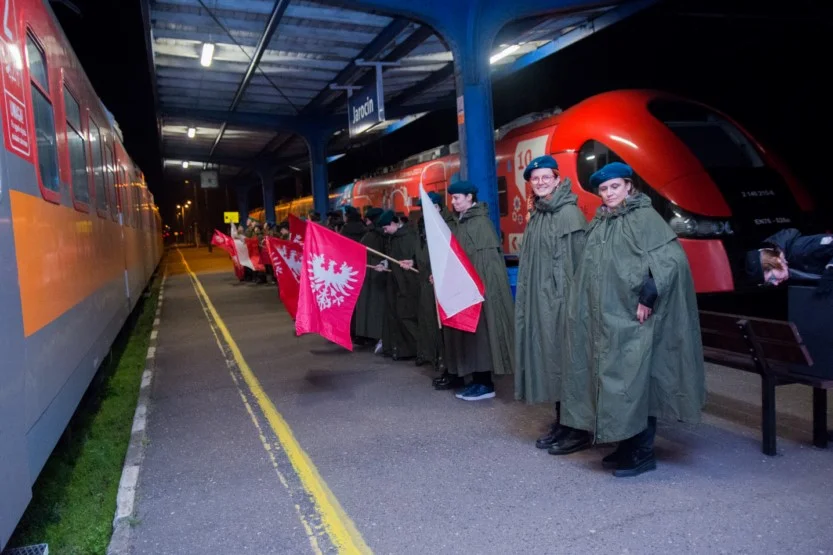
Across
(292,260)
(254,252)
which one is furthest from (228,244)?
(292,260)

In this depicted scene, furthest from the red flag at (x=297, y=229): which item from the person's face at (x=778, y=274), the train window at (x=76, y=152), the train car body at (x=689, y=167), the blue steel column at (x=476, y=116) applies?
the person's face at (x=778, y=274)

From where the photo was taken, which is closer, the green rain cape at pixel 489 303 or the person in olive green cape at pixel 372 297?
the green rain cape at pixel 489 303

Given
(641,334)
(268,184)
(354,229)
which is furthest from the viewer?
(268,184)

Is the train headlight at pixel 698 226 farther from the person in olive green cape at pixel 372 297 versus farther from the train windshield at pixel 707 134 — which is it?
the person in olive green cape at pixel 372 297

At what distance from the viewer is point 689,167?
8523 millimetres

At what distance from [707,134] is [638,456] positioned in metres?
6.67

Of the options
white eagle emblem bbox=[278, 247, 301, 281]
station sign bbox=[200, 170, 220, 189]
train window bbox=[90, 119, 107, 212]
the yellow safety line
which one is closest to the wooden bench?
the yellow safety line

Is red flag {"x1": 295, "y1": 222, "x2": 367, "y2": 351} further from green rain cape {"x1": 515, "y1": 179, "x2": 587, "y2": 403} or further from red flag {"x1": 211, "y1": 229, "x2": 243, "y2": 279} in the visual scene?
red flag {"x1": 211, "y1": 229, "x2": 243, "y2": 279}

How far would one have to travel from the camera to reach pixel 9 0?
10.9ft

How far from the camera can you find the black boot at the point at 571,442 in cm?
471

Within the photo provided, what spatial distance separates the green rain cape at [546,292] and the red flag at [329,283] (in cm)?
244

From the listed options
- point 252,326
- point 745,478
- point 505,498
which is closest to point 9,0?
point 505,498

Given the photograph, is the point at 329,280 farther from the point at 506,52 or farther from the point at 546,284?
the point at 506,52

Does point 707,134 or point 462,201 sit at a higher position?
point 707,134
